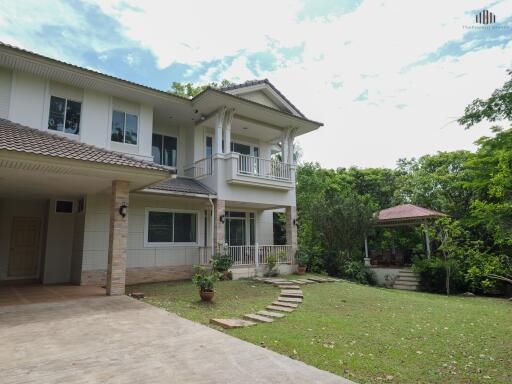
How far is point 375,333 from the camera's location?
231 inches

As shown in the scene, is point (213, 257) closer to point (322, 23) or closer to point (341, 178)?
point (322, 23)

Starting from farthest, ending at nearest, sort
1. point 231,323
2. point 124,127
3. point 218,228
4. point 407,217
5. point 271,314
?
point 407,217
point 218,228
point 124,127
point 271,314
point 231,323

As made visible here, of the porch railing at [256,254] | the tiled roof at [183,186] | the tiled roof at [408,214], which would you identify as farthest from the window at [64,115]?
the tiled roof at [408,214]

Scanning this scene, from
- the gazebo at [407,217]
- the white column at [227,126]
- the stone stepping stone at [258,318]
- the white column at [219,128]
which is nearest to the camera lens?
the stone stepping stone at [258,318]

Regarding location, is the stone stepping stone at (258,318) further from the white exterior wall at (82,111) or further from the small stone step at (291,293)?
the white exterior wall at (82,111)

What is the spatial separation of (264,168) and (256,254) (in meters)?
3.81

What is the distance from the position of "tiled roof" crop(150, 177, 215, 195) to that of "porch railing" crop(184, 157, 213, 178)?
1.21 feet

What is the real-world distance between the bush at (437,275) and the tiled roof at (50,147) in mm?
12661

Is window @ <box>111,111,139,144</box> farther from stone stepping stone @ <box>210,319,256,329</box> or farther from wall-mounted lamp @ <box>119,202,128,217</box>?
stone stepping stone @ <box>210,319,256,329</box>

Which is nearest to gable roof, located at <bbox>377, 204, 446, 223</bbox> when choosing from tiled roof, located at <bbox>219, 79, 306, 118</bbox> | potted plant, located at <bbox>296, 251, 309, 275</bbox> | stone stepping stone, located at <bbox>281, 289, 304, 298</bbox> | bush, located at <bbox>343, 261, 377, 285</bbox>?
bush, located at <bbox>343, 261, 377, 285</bbox>

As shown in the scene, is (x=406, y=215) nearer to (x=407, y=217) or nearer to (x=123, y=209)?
(x=407, y=217)

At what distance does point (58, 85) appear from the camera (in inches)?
425

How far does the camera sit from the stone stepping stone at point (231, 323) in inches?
231

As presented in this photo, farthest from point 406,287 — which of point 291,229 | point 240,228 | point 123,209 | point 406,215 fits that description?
point 123,209
